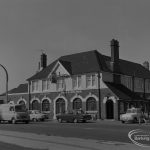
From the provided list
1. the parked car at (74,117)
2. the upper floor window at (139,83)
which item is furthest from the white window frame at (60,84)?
the parked car at (74,117)

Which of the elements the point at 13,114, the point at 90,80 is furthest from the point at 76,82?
the point at 13,114

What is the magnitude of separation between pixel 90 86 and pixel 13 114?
54.1 feet

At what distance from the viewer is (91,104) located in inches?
2207

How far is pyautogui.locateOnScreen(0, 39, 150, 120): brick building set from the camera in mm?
54469

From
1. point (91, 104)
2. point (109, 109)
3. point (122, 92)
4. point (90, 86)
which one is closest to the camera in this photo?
point (109, 109)

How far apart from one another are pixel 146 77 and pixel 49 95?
1684 cm

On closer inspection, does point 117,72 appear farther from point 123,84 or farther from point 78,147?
point 78,147

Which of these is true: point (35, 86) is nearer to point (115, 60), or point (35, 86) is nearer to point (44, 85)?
point (44, 85)

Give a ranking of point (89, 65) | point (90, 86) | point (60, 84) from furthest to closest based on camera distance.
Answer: point (60, 84) < point (89, 65) < point (90, 86)

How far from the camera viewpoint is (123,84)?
59.7m

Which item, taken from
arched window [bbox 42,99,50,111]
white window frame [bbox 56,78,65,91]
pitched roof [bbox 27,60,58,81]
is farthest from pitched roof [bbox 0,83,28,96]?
white window frame [bbox 56,78,65,91]

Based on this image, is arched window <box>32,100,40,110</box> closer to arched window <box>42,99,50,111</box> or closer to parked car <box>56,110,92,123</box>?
arched window <box>42,99,50,111</box>

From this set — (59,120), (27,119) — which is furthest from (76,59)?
(27,119)

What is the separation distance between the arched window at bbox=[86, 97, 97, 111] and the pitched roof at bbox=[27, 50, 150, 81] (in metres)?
4.19
